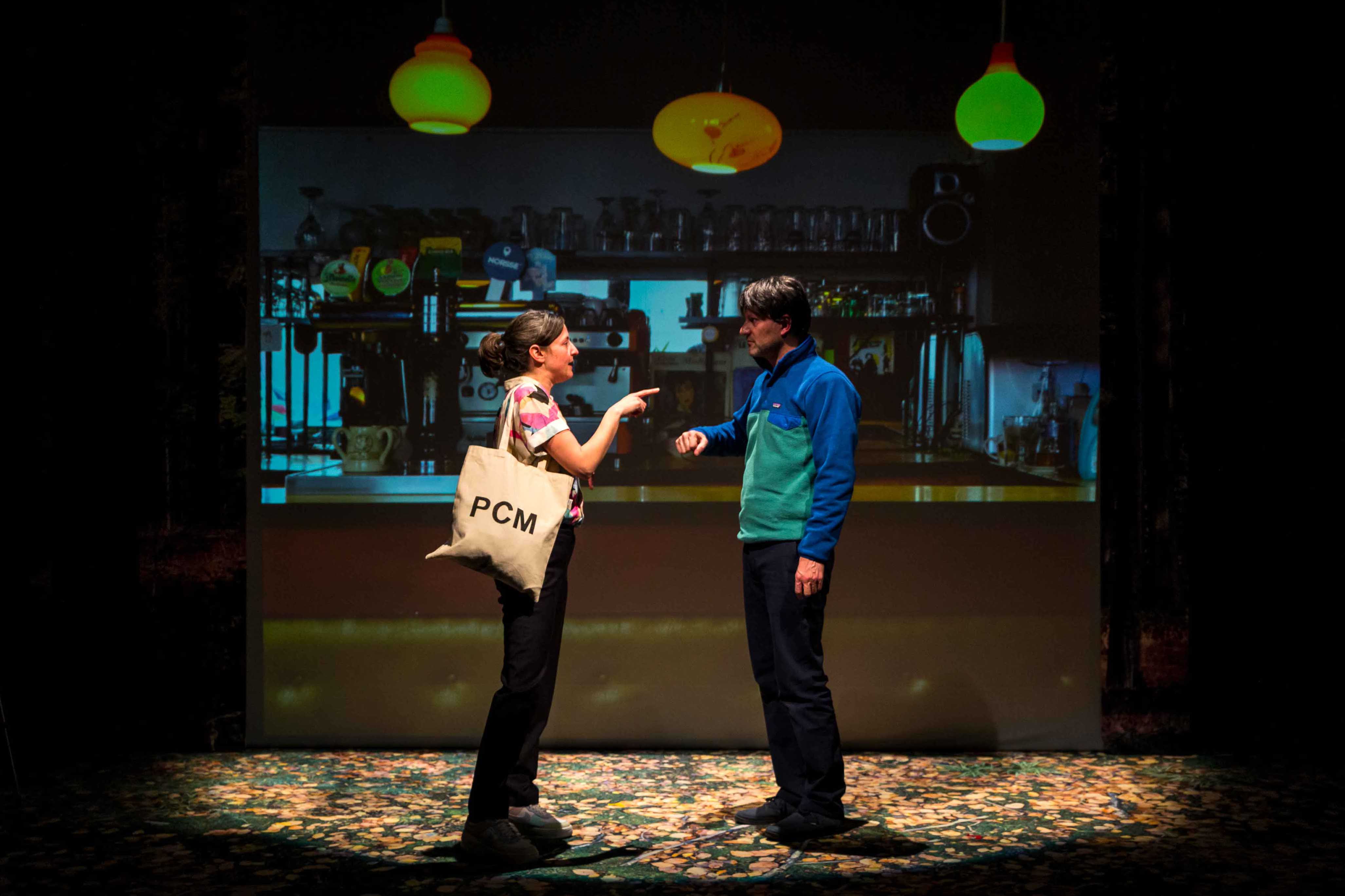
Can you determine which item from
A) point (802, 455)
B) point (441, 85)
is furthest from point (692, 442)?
point (441, 85)

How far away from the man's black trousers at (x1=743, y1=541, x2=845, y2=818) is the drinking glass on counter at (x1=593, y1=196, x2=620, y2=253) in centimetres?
155

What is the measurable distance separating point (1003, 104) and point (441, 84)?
1885mm

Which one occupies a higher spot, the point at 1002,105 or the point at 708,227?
the point at 1002,105

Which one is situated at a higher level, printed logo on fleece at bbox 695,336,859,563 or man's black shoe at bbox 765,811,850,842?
printed logo on fleece at bbox 695,336,859,563

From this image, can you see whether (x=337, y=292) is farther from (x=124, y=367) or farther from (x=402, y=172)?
(x=124, y=367)

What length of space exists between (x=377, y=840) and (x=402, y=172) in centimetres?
231

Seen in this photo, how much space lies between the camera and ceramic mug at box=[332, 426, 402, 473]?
4.05 metres

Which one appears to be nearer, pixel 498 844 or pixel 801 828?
pixel 498 844

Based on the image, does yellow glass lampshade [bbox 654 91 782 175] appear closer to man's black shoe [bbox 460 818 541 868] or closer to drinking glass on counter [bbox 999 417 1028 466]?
drinking glass on counter [bbox 999 417 1028 466]

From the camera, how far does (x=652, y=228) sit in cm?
416

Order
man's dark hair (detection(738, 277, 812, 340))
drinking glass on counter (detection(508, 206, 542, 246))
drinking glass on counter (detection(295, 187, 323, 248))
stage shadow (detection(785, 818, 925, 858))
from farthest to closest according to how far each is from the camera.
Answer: drinking glass on counter (detection(508, 206, 542, 246))
drinking glass on counter (detection(295, 187, 323, 248))
man's dark hair (detection(738, 277, 812, 340))
stage shadow (detection(785, 818, 925, 858))

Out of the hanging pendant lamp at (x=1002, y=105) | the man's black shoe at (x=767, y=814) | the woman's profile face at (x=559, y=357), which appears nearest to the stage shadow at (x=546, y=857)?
the man's black shoe at (x=767, y=814)

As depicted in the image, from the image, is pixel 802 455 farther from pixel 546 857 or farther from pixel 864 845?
pixel 546 857

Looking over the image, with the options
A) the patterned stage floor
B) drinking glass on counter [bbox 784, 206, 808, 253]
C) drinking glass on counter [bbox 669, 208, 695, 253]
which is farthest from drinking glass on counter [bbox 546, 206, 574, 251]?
the patterned stage floor
